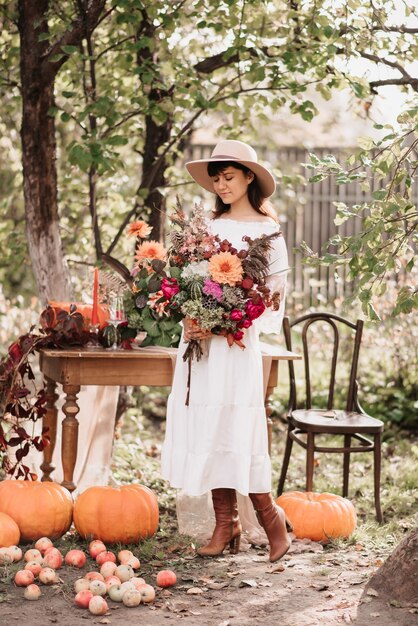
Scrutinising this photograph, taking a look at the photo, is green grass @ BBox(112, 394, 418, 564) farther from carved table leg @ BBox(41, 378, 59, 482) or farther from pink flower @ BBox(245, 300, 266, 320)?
pink flower @ BBox(245, 300, 266, 320)

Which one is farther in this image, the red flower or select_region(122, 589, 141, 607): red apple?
the red flower

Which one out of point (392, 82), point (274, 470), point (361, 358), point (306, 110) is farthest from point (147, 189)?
point (361, 358)

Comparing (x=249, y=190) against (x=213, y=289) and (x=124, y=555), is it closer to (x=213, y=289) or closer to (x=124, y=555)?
(x=213, y=289)

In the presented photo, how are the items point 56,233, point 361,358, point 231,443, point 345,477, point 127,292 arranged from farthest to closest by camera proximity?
point 361,358
point 56,233
point 345,477
point 127,292
point 231,443

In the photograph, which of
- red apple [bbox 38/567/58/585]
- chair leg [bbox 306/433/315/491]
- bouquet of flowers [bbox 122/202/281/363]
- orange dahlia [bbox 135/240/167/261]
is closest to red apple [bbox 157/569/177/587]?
red apple [bbox 38/567/58/585]

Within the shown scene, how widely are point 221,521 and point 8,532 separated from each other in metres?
1.11

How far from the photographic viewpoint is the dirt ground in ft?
12.8

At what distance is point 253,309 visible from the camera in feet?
14.8

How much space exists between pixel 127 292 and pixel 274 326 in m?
1.10

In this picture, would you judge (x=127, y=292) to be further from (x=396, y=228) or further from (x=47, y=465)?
(x=396, y=228)

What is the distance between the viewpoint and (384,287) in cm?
478

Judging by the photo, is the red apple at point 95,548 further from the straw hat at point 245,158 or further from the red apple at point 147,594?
the straw hat at point 245,158

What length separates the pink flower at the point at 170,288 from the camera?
4.57m

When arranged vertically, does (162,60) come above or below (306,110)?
above
